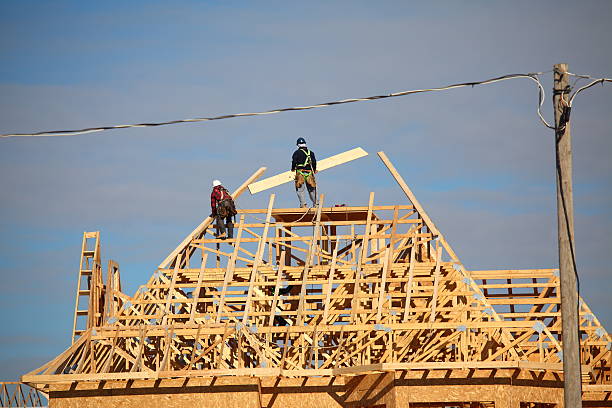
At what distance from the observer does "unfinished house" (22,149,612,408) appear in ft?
74.7

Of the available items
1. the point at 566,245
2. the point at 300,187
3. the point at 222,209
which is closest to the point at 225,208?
the point at 222,209

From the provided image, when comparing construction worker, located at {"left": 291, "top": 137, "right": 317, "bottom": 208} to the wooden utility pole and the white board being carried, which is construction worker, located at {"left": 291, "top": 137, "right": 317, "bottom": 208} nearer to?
the white board being carried

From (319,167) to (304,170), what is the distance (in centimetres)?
109

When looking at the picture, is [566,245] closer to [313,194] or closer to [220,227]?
[220,227]

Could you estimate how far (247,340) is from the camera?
963 inches

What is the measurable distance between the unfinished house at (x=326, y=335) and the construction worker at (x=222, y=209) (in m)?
0.42

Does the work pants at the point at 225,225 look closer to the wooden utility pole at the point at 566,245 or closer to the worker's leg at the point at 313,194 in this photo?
the worker's leg at the point at 313,194

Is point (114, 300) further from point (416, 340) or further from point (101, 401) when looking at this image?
point (416, 340)

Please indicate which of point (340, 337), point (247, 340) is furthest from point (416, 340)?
point (247, 340)

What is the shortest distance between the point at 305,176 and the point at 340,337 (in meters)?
7.62

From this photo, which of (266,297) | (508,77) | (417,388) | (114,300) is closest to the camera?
(508,77)

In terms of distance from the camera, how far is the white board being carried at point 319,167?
30.8 metres

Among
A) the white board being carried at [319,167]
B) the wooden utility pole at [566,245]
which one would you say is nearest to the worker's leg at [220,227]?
the white board being carried at [319,167]

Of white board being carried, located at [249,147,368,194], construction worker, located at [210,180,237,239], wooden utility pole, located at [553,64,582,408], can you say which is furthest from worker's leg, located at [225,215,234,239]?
wooden utility pole, located at [553,64,582,408]
